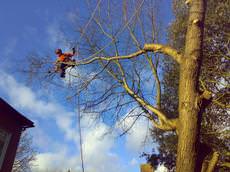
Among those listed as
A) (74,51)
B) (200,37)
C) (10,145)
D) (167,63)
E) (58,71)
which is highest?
(167,63)

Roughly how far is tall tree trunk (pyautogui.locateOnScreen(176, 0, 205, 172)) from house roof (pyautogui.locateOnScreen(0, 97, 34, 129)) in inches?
290

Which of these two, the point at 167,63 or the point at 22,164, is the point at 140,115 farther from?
the point at 22,164

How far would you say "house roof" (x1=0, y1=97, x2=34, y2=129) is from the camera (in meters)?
10.0

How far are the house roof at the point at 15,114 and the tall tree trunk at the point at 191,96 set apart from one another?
7373mm

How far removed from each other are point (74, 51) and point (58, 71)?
3.05ft

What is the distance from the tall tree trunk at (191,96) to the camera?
3471 mm

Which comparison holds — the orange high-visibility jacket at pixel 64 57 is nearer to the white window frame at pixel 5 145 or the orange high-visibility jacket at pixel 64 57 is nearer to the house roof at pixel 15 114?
the house roof at pixel 15 114

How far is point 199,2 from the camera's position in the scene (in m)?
4.33

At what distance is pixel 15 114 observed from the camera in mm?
10789

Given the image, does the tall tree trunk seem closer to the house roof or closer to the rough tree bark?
the rough tree bark

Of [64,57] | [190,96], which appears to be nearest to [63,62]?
[64,57]

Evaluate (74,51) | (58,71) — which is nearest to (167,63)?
(74,51)

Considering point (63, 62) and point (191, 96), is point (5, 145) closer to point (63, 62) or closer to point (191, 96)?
point (63, 62)

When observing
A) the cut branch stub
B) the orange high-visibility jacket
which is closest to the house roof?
the orange high-visibility jacket
